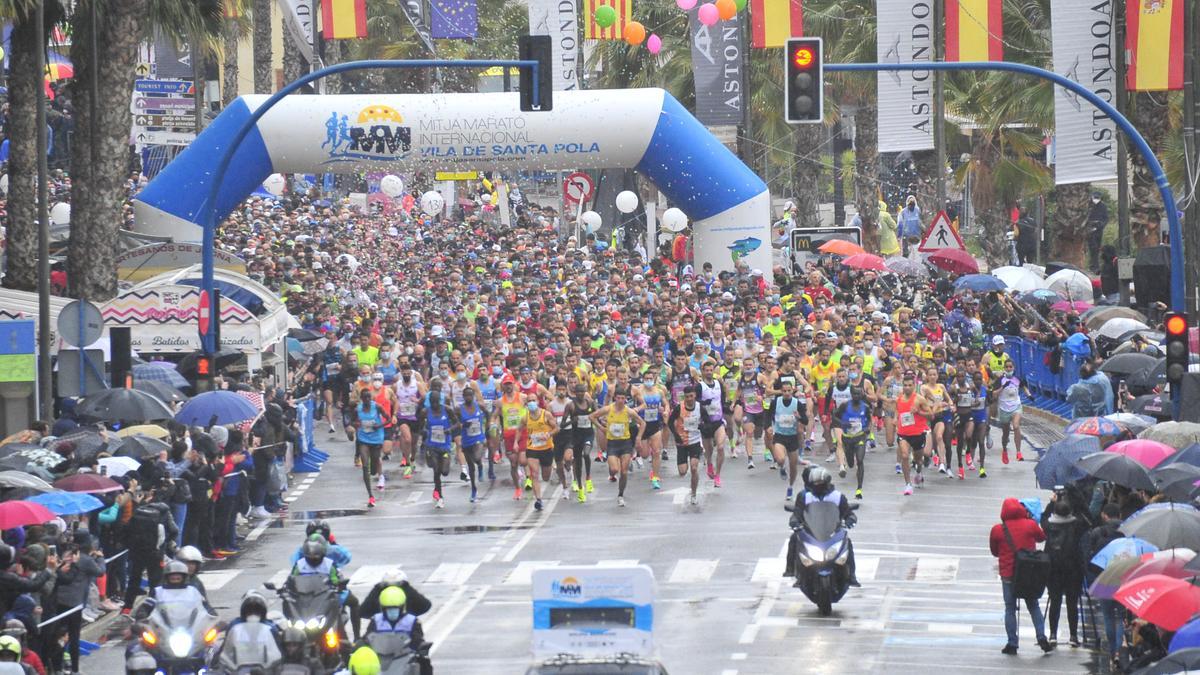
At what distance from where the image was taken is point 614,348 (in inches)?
1193

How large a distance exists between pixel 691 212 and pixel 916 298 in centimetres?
525

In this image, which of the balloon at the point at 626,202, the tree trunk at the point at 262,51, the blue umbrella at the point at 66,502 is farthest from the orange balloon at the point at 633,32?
the blue umbrella at the point at 66,502

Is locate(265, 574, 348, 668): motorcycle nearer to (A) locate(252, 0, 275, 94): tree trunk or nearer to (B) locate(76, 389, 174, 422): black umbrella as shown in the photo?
(B) locate(76, 389, 174, 422): black umbrella

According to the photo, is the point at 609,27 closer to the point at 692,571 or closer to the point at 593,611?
the point at 692,571

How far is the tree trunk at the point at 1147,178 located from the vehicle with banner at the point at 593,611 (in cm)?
2369

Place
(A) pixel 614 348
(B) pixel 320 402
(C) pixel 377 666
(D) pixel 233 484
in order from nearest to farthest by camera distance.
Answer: (C) pixel 377 666 < (D) pixel 233 484 < (A) pixel 614 348 < (B) pixel 320 402

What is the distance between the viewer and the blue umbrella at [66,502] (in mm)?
17781

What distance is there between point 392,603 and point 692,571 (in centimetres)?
699

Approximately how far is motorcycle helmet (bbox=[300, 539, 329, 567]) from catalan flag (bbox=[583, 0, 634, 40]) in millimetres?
32499

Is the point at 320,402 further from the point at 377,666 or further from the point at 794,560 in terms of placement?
the point at 377,666

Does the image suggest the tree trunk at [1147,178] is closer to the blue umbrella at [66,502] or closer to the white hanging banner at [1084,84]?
the white hanging banner at [1084,84]

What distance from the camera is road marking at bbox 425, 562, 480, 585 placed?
21.1 m

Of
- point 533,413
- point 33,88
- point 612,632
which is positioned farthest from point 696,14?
point 612,632

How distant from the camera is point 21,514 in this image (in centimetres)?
1697
